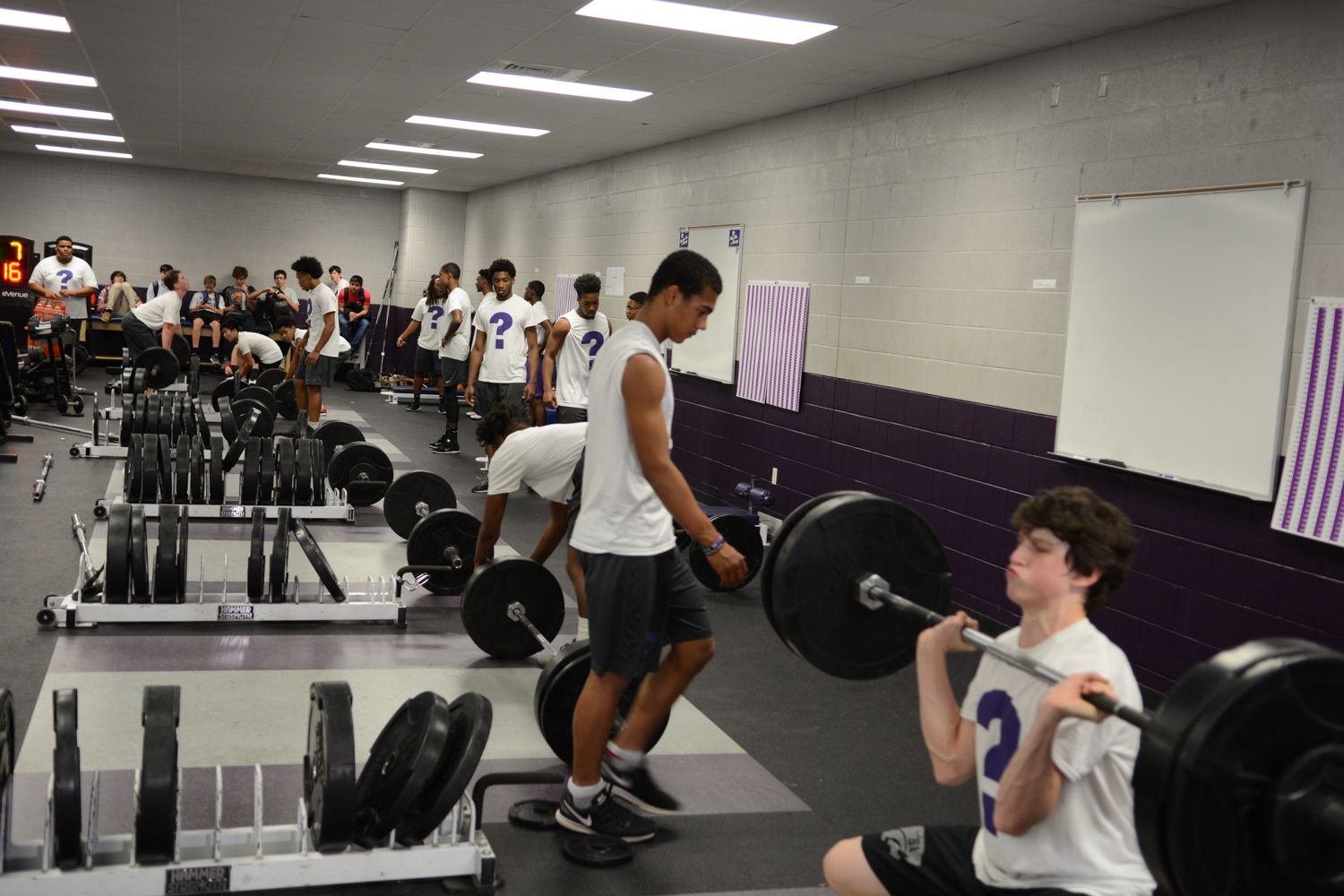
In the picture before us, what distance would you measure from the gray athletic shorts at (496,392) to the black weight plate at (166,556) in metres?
3.88

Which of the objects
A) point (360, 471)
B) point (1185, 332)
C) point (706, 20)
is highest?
point (706, 20)

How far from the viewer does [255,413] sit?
25.4ft

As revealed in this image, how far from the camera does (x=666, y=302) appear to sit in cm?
282

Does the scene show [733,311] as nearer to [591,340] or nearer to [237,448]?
[591,340]

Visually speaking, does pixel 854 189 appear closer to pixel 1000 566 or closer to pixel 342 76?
pixel 1000 566

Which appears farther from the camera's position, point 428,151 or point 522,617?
point 428,151

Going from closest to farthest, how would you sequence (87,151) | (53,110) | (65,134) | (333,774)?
(333,774)
(53,110)
(65,134)
(87,151)

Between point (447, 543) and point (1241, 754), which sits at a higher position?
point (1241, 754)

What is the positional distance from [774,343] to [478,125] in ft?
12.1

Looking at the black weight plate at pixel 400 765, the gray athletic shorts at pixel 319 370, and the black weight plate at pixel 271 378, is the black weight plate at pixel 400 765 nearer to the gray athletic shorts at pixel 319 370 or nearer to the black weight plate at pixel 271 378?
the gray athletic shorts at pixel 319 370

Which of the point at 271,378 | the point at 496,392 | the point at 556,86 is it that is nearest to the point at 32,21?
the point at 556,86

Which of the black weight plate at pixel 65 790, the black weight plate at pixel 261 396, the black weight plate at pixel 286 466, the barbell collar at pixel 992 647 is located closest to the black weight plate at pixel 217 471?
the black weight plate at pixel 286 466

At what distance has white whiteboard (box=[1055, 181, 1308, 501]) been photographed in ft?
12.9

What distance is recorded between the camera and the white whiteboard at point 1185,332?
3.93 metres
